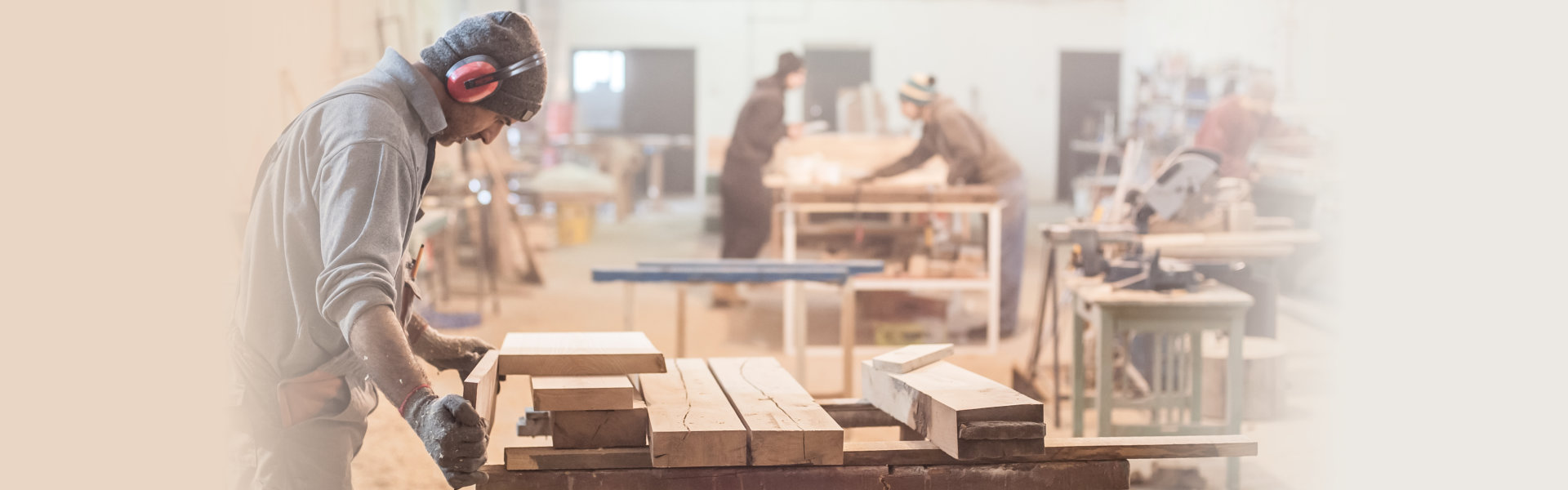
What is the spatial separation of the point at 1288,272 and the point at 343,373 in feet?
23.2

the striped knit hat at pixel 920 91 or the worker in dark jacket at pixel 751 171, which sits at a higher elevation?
the striped knit hat at pixel 920 91

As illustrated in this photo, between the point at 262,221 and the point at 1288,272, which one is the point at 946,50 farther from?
the point at 262,221

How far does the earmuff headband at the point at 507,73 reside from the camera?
187 cm

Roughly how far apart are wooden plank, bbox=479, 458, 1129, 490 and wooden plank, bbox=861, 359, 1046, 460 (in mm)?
45

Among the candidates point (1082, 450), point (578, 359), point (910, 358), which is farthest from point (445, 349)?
point (1082, 450)

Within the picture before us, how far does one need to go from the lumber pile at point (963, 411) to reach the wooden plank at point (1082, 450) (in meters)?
0.03

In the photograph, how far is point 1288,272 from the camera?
25.5 ft

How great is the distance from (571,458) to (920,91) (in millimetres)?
4691

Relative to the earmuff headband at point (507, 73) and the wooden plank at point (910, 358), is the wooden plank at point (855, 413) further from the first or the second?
the earmuff headband at point (507, 73)

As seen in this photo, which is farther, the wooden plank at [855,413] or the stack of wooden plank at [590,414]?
the wooden plank at [855,413]

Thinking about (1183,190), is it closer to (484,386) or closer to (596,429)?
(596,429)

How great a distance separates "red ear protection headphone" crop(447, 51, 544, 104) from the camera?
73.5 inches

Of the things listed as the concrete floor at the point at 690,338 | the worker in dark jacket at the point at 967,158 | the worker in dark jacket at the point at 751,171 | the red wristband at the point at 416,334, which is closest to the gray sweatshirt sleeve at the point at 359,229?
the red wristband at the point at 416,334

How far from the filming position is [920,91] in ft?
20.4
